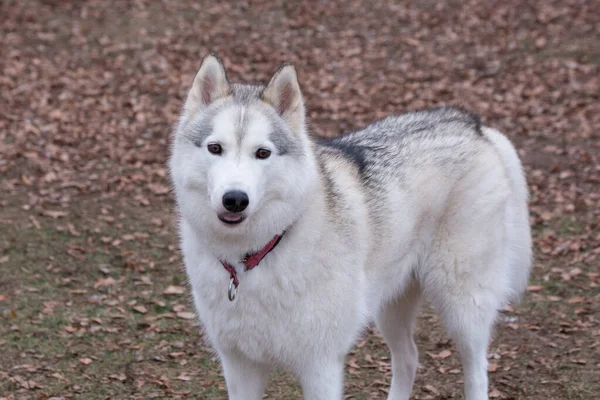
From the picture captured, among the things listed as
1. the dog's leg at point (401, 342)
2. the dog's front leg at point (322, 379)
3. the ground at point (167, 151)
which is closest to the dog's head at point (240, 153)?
the dog's front leg at point (322, 379)

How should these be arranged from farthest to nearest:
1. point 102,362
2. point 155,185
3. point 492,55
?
point 492,55
point 155,185
point 102,362

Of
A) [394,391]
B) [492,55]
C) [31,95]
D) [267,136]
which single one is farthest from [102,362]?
[492,55]

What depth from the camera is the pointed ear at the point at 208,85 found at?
365cm

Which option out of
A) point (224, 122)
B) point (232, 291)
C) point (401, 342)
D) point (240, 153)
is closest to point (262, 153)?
point (240, 153)

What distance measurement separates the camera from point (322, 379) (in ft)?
12.4

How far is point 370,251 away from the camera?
402cm

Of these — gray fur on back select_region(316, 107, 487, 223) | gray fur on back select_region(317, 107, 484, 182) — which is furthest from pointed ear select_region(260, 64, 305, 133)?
gray fur on back select_region(317, 107, 484, 182)

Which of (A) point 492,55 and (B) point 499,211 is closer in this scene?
(B) point 499,211

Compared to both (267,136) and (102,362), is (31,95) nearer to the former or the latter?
(102,362)

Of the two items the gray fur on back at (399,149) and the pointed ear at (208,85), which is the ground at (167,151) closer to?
the gray fur on back at (399,149)

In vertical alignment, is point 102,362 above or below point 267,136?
below

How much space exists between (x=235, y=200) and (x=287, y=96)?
712 millimetres

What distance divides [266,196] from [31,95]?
28.7 ft

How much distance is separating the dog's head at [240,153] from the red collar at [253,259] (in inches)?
4.6
